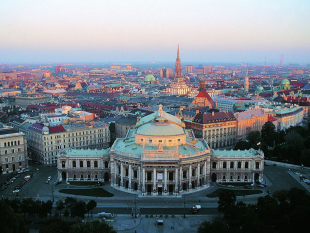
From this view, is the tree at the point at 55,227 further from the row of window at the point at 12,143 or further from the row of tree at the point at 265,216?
the row of window at the point at 12,143

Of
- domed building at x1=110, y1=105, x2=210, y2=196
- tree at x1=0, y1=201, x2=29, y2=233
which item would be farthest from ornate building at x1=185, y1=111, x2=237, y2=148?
tree at x1=0, y1=201, x2=29, y2=233

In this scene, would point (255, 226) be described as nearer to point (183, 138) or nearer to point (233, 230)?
point (233, 230)

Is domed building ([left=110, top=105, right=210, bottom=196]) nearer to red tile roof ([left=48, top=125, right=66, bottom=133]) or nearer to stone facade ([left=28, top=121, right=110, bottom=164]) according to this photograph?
stone facade ([left=28, top=121, right=110, bottom=164])

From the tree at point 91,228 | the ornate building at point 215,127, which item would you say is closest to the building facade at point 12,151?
the tree at point 91,228

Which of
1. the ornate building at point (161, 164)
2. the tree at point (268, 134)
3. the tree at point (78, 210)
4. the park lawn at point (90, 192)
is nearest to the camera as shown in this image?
the tree at point (78, 210)

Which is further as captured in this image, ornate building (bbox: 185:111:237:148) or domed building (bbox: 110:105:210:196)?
ornate building (bbox: 185:111:237:148)

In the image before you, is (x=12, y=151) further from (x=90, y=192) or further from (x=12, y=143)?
(x=90, y=192)

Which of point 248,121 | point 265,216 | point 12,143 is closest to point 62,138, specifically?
point 12,143
